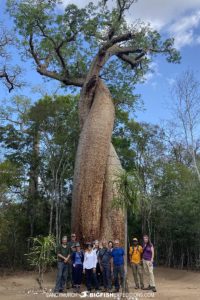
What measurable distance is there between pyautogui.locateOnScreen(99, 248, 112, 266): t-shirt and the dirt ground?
2.74 feet

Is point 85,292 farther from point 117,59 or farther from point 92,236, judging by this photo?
point 117,59

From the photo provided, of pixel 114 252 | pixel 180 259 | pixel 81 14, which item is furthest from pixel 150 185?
pixel 114 252

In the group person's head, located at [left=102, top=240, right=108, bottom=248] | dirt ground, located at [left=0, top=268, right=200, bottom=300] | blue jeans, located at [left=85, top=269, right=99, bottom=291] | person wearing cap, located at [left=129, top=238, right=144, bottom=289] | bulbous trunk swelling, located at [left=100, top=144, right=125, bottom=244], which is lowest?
dirt ground, located at [left=0, top=268, right=200, bottom=300]

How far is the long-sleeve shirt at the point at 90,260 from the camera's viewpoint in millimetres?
9719

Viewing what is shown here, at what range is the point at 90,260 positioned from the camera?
977 centimetres

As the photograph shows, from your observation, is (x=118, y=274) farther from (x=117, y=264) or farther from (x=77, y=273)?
(x=77, y=273)

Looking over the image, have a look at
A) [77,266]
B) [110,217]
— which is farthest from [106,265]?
[110,217]

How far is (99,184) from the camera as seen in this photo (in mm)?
11609

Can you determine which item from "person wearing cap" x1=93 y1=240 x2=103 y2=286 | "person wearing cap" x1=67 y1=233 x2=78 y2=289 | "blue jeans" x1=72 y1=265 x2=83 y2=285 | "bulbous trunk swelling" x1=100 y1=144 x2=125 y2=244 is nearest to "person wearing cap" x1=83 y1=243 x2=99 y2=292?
"person wearing cap" x1=93 y1=240 x2=103 y2=286

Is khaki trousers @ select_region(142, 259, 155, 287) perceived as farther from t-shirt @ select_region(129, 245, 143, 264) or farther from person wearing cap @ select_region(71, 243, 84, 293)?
person wearing cap @ select_region(71, 243, 84, 293)

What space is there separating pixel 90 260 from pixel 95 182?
241 cm

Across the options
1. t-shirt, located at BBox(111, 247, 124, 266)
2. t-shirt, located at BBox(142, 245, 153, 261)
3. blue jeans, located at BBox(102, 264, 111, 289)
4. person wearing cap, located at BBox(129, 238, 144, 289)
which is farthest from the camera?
person wearing cap, located at BBox(129, 238, 144, 289)

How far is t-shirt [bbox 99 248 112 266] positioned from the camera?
32.3 ft

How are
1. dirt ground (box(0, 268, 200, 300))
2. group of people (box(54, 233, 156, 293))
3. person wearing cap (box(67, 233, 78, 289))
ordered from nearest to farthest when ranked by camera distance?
1. dirt ground (box(0, 268, 200, 300))
2. group of people (box(54, 233, 156, 293))
3. person wearing cap (box(67, 233, 78, 289))
